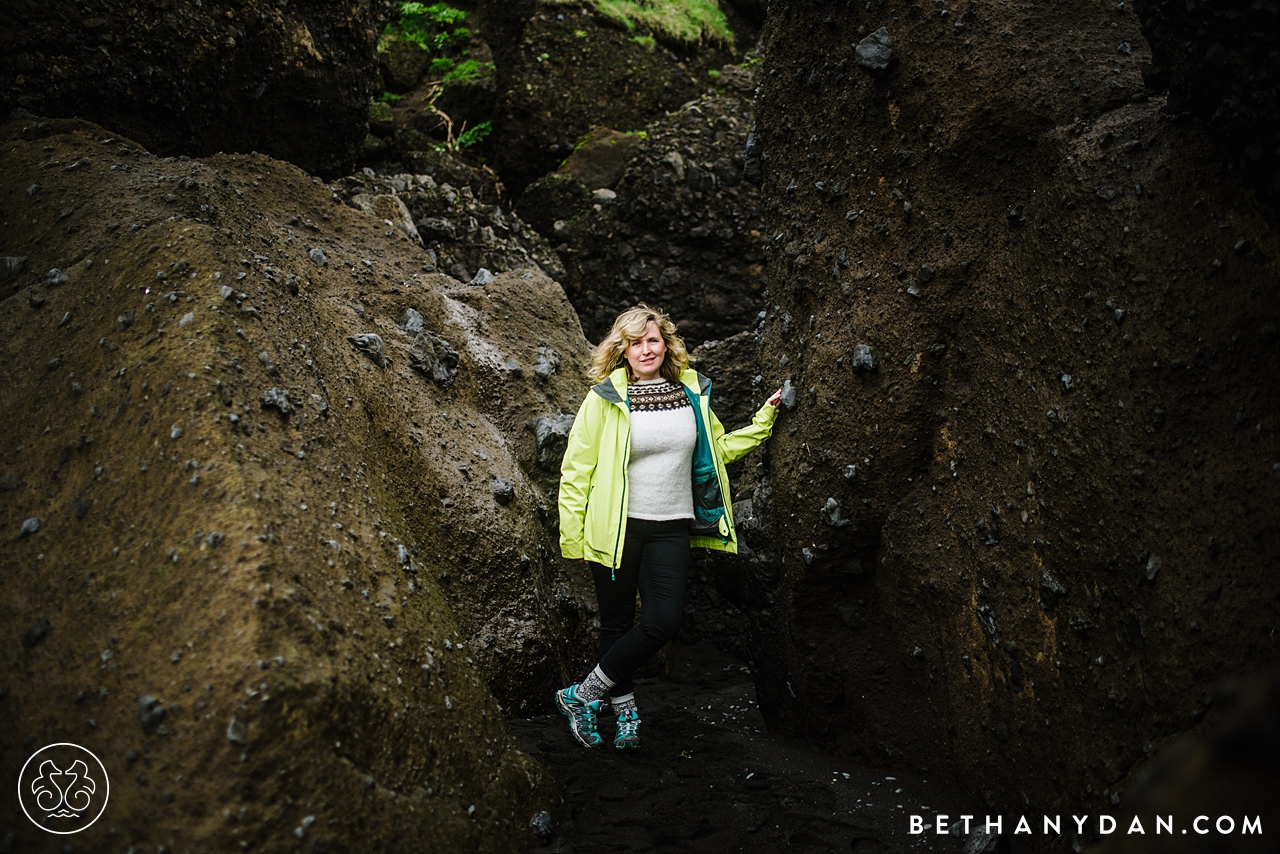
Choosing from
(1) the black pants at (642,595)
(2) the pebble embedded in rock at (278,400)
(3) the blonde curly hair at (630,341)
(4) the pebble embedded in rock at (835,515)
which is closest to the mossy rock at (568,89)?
(3) the blonde curly hair at (630,341)

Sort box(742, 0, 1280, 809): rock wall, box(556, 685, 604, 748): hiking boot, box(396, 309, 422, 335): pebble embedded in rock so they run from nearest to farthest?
box(742, 0, 1280, 809): rock wall, box(556, 685, 604, 748): hiking boot, box(396, 309, 422, 335): pebble embedded in rock

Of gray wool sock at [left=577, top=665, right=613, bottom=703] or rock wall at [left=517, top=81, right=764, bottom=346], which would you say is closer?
gray wool sock at [left=577, top=665, right=613, bottom=703]

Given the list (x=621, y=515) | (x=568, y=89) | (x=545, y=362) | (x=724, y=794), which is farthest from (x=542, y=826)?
(x=568, y=89)

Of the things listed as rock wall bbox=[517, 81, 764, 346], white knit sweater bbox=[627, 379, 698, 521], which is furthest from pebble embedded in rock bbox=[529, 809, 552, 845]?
rock wall bbox=[517, 81, 764, 346]

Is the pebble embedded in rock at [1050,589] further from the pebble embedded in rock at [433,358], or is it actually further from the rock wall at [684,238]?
the rock wall at [684,238]

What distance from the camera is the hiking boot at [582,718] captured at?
4230mm

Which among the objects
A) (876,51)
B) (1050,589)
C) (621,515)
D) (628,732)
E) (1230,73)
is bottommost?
(628,732)

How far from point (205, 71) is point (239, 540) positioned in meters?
4.26

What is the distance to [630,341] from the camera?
15.1ft

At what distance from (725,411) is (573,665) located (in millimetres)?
2330

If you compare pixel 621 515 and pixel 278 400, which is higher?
pixel 278 400

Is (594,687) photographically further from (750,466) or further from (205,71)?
(205,71)

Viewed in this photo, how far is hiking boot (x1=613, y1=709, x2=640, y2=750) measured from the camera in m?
4.25

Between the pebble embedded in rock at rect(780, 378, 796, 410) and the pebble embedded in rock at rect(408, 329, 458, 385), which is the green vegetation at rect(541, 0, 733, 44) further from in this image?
the pebble embedded in rock at rect(780, 378, 796, 410)
